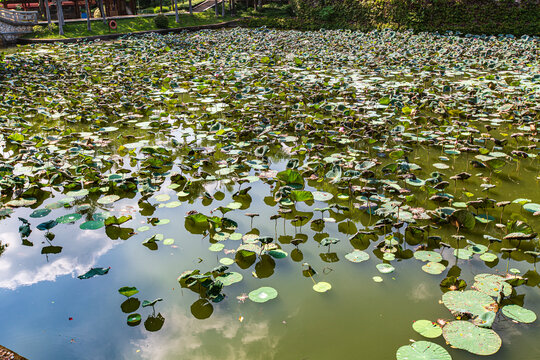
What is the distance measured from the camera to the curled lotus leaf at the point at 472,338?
188 centimetres

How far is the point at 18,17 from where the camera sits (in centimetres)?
1961

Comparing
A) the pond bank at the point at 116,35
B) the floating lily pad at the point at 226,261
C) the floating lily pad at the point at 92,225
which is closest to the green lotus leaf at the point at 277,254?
the floating lily pad at the point at 226,261

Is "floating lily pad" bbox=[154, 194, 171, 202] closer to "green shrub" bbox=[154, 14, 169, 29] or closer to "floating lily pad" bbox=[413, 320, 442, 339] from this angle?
"floating lily pad" bbox=[413, 320, 442, 339]

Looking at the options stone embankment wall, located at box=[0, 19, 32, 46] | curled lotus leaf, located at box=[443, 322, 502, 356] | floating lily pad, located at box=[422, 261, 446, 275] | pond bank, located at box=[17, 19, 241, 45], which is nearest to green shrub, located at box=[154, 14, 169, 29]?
pond bank, located at box=[17, 19, 241, 45]

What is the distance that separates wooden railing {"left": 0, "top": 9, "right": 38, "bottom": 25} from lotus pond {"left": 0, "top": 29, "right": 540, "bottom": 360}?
54.5 feet

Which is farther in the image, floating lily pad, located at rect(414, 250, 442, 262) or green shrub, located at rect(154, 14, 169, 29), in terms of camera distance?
green shrub, located at rect(154, 14, 169, 29)

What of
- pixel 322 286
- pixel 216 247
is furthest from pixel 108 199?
pixel 322 286

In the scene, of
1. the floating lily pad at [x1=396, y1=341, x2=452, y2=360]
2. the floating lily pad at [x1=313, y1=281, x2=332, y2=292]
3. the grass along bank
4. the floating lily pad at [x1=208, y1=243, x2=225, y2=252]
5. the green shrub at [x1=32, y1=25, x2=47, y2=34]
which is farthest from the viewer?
the green shrub at [x1=32, y1=25, x2=47, y2=34]

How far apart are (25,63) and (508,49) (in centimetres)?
1540

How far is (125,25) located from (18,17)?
541 centimetres

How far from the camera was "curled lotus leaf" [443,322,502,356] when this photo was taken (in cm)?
188

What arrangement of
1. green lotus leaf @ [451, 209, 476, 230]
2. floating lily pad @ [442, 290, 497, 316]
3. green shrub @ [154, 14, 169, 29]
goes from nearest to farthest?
floating lily pad @ [442, 290, 497, 316] → green lotus leaf @ [451, 209, 476, 230] → green shrub @ [154, 14, 169, 29]

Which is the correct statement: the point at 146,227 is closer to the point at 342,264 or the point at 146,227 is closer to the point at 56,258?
the point at 56,258

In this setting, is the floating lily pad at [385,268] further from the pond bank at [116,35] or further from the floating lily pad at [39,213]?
the pond bank at [116,35]
